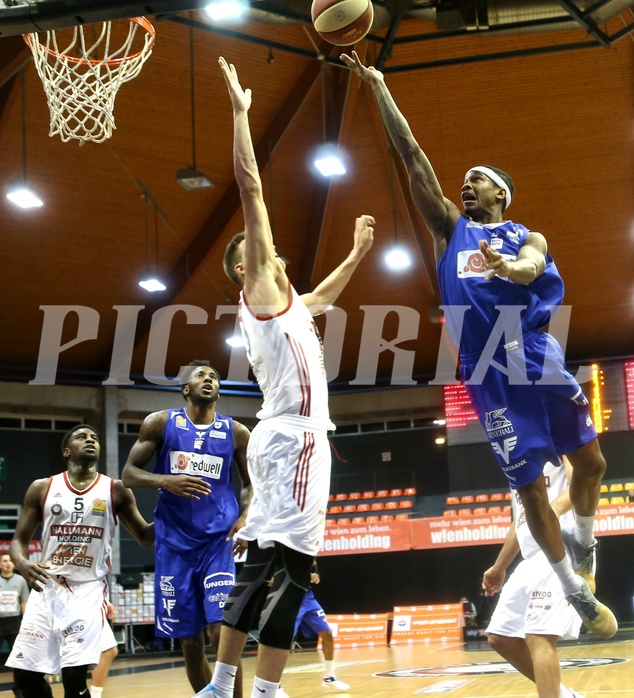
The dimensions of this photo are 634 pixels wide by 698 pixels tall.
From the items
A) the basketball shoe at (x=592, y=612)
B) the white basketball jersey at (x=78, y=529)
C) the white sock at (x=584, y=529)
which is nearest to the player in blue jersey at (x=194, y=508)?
the white basketball jersey at (x=78, y=529)

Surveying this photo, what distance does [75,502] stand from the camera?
7117 mm

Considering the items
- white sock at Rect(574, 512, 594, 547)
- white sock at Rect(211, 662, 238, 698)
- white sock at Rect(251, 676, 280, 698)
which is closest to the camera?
white sock at Rect(251, 676, 280, 698)

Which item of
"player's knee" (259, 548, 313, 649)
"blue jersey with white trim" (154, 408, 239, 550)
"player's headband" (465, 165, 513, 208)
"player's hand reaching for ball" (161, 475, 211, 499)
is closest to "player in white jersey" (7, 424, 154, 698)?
"blue jersey with white trim" (154, 408, 239, 550)

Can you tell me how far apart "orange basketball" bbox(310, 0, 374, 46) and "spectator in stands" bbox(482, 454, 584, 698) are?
289 cm

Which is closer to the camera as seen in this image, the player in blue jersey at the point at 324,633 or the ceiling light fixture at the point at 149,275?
the player in blue jersey at the point at 324,633

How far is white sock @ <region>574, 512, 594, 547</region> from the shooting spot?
16.7 feet

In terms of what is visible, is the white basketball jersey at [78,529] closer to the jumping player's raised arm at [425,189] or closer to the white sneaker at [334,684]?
the jumping player's raised arm at [425,189]

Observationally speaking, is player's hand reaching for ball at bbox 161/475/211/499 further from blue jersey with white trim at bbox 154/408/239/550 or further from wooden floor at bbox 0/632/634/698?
wooden floor at bbox 0/632/634/698

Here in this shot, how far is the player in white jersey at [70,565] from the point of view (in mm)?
6570

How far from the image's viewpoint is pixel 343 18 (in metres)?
5.84

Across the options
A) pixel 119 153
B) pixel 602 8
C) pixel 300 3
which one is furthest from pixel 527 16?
pixel 119 153

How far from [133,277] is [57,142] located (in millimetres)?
4442

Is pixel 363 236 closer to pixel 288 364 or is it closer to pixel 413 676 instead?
pixel 288 364

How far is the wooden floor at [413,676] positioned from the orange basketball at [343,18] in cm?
543
